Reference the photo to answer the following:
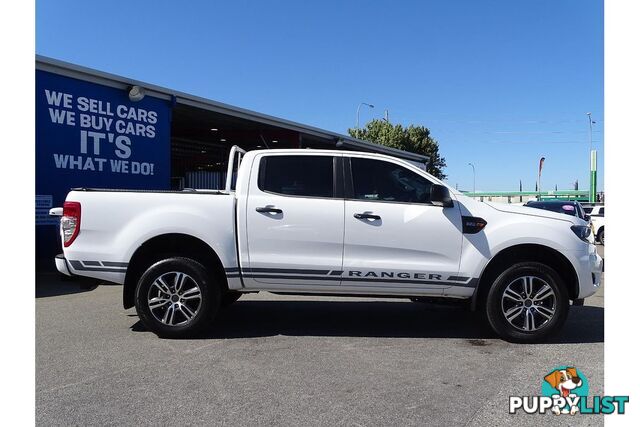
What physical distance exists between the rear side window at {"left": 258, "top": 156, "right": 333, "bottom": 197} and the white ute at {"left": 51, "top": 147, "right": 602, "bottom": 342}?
0.34 ft

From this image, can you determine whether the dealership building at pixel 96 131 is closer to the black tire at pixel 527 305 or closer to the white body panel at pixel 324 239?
the white body panel at pixel 324 239

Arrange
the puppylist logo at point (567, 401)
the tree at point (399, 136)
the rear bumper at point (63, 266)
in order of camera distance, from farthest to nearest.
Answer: the tree at point (399, 136) → the rear bumper at point (63, 266) → the puppylist logo at point (567, 401)

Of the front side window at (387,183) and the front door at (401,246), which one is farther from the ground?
the front side window at (387,183)

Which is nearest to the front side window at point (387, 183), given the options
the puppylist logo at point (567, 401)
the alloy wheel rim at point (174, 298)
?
the alloy wheel rim at point (174, 298)

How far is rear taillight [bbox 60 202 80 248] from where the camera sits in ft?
16.6

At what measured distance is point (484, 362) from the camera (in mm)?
4574

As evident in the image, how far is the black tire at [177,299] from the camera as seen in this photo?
202 inches

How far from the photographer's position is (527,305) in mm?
5109

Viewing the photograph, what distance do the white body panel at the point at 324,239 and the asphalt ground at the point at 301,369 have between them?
0.68m

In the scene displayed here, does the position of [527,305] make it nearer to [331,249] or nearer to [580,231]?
[580,231]

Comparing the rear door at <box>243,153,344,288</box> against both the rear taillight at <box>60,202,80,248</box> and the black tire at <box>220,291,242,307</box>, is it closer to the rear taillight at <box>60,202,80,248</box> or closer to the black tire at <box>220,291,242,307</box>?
the black tire at <box>220,291,242,307</box>

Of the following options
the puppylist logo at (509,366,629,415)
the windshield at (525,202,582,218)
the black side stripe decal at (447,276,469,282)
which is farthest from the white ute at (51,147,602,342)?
the windshield at (525,202,582,218)
